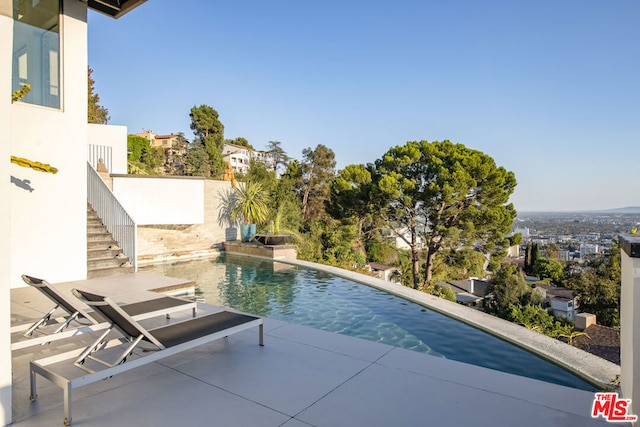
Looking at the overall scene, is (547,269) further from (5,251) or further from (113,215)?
(5,251)

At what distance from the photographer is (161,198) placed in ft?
43.8

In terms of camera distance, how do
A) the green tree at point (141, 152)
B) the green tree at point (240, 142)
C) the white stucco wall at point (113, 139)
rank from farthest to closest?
1. the green tree at point (240, 142)
2. the green tree at point (141, 152)
3. the white stucco wall at point (113, 139)

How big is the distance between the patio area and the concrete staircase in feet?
14.0

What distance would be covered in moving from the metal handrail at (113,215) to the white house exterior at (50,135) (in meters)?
1.00

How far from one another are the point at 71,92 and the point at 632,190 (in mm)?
38828

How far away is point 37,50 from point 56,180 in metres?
2.56

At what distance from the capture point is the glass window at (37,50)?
7047mm

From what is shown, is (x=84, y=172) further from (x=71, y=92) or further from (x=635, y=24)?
(x=635, y=24)

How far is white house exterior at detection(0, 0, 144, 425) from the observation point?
7020mm

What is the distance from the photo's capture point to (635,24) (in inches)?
656

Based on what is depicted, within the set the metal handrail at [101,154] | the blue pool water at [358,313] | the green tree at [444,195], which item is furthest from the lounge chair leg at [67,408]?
the green tree at [444,195]

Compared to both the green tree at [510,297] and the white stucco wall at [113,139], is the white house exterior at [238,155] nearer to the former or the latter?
the white stucco wall at [113,139]

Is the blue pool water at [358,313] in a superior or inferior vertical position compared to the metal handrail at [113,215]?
inferior

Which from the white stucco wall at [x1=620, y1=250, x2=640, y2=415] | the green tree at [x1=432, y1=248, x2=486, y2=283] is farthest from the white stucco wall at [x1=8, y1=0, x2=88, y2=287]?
the green tree at [x1=432, y1=248, x2=486, y2=283]
